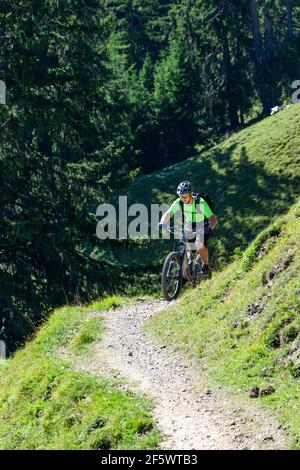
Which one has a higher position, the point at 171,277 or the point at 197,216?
the point at 197,216

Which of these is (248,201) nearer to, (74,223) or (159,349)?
(74,223)

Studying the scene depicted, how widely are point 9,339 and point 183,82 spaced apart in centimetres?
3386

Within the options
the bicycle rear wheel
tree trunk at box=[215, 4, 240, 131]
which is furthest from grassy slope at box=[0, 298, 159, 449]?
tree trunk at box=[215, 4, 240, 131]

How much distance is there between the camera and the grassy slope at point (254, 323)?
10.0 meters

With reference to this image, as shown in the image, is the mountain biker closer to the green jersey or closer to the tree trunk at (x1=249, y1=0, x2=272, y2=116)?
the green jersey

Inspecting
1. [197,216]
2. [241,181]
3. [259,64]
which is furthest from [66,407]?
[259,64]

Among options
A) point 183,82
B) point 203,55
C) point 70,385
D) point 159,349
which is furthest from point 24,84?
point 203,55

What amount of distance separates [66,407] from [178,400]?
1.76 meters

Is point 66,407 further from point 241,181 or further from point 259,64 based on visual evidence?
point 259,64

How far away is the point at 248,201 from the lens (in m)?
39.9

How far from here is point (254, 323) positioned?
467 inches

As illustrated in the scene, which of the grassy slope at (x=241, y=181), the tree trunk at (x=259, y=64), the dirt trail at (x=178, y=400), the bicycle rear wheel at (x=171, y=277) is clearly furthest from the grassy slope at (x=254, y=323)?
the tree trunk at (x=259, y=64)

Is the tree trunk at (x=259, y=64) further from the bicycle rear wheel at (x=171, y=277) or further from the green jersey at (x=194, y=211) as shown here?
the green jersey at (x=194, y=211)
